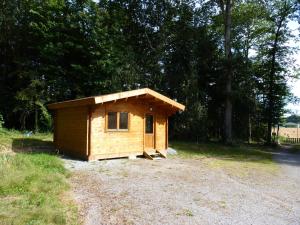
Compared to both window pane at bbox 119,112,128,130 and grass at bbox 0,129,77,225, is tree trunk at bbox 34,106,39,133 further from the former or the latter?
grass at bbox 0,129,77,225

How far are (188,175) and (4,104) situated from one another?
52.2ft

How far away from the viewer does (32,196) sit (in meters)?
6.14

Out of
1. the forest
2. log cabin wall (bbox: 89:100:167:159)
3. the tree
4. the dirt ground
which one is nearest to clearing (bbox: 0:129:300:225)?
the dirt ground

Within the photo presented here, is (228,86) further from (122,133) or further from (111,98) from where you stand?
(111,98)

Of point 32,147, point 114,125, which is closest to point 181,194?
point 114,125

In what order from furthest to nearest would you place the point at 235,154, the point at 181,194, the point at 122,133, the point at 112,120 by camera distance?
the point at 235,154
the point at 122,133
the point at 112,120
the point at 181,194

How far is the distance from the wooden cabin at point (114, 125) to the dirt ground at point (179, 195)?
117 centimetres

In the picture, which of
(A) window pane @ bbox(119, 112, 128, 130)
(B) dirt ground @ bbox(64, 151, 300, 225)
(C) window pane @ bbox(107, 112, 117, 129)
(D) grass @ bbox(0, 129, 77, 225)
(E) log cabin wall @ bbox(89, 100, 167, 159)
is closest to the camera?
(D) grass @ bbox(0, 129, 77, 225)

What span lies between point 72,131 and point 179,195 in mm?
7427

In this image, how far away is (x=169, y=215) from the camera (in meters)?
5.87

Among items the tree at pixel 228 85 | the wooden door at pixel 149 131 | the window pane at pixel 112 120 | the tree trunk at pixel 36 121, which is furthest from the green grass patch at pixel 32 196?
the tree at pixel 228 85

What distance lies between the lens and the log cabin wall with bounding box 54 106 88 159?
12.5m

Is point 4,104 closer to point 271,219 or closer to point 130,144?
point 130,144

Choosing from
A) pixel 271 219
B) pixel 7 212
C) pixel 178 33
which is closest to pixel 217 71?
pixel 178 33
